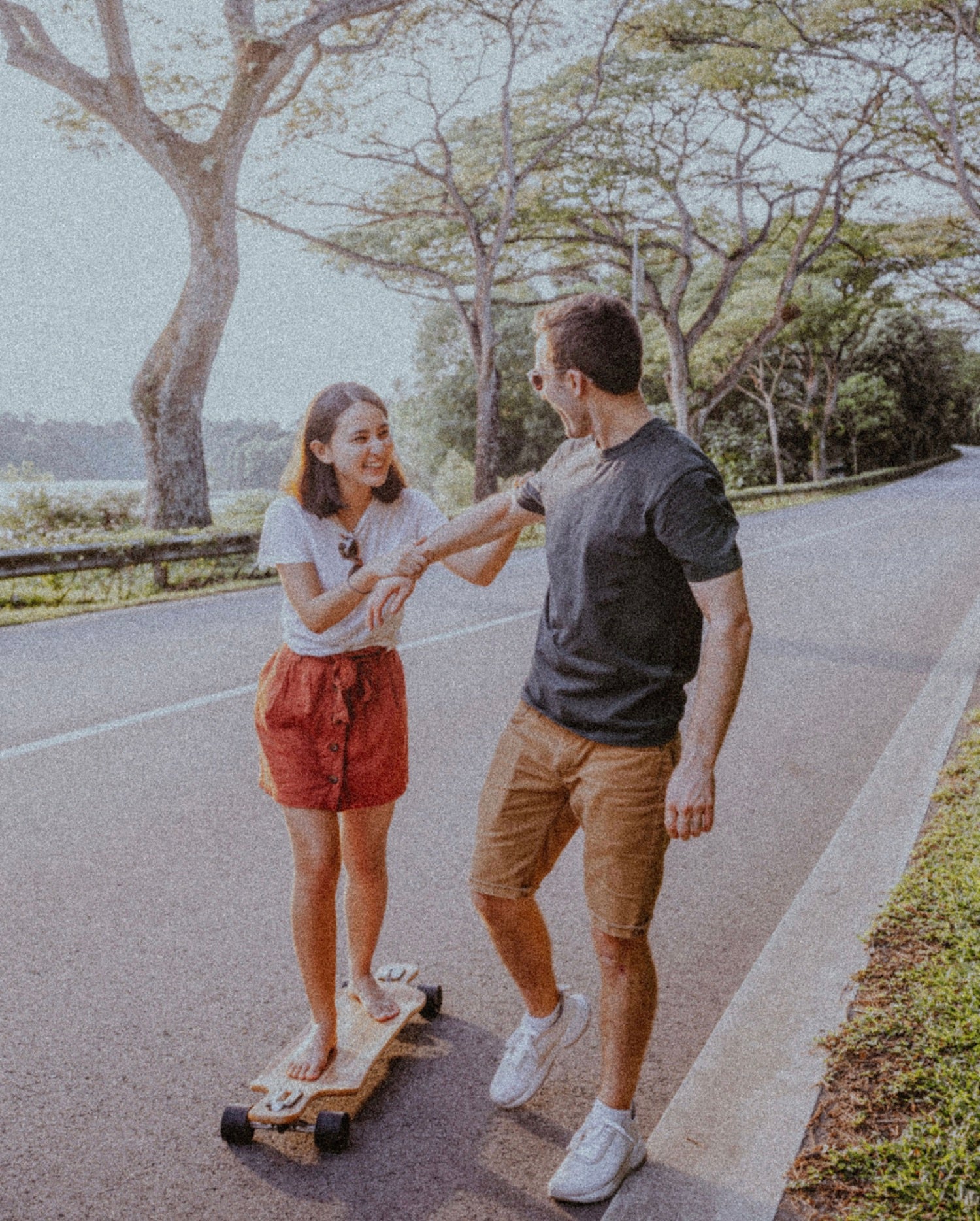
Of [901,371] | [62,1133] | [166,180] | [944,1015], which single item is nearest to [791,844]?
[944,1015]

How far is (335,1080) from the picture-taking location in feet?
9.74

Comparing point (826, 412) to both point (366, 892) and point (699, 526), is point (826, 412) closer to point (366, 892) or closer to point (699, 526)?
point (366, 892)

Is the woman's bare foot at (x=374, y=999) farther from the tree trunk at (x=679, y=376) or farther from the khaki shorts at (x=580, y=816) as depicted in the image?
the tree trunk at (x=679, y=376)

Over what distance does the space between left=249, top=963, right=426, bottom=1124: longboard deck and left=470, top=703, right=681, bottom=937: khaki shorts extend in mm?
661

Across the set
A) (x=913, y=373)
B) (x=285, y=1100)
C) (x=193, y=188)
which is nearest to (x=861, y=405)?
(x=913, y=373)

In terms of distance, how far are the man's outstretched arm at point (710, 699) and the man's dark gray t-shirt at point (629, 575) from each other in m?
0.06

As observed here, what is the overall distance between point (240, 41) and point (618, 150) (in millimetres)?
9685

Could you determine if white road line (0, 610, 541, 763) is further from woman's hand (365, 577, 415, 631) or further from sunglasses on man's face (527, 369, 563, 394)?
sunglasses on man's face (527, 369, 563, 394)

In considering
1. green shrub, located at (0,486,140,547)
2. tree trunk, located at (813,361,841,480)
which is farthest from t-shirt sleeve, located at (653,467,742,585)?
tree trunk, located at (813,361,841,480)

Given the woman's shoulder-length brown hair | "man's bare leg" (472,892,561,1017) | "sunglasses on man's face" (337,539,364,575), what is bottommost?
"man's bare leg" (472,892,561,1017)

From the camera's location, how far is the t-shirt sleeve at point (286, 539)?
2.87 meters

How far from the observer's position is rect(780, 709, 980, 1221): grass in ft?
8.21

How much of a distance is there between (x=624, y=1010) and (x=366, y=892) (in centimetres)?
88

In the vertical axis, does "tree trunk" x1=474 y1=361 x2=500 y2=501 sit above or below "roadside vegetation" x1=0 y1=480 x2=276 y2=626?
above
